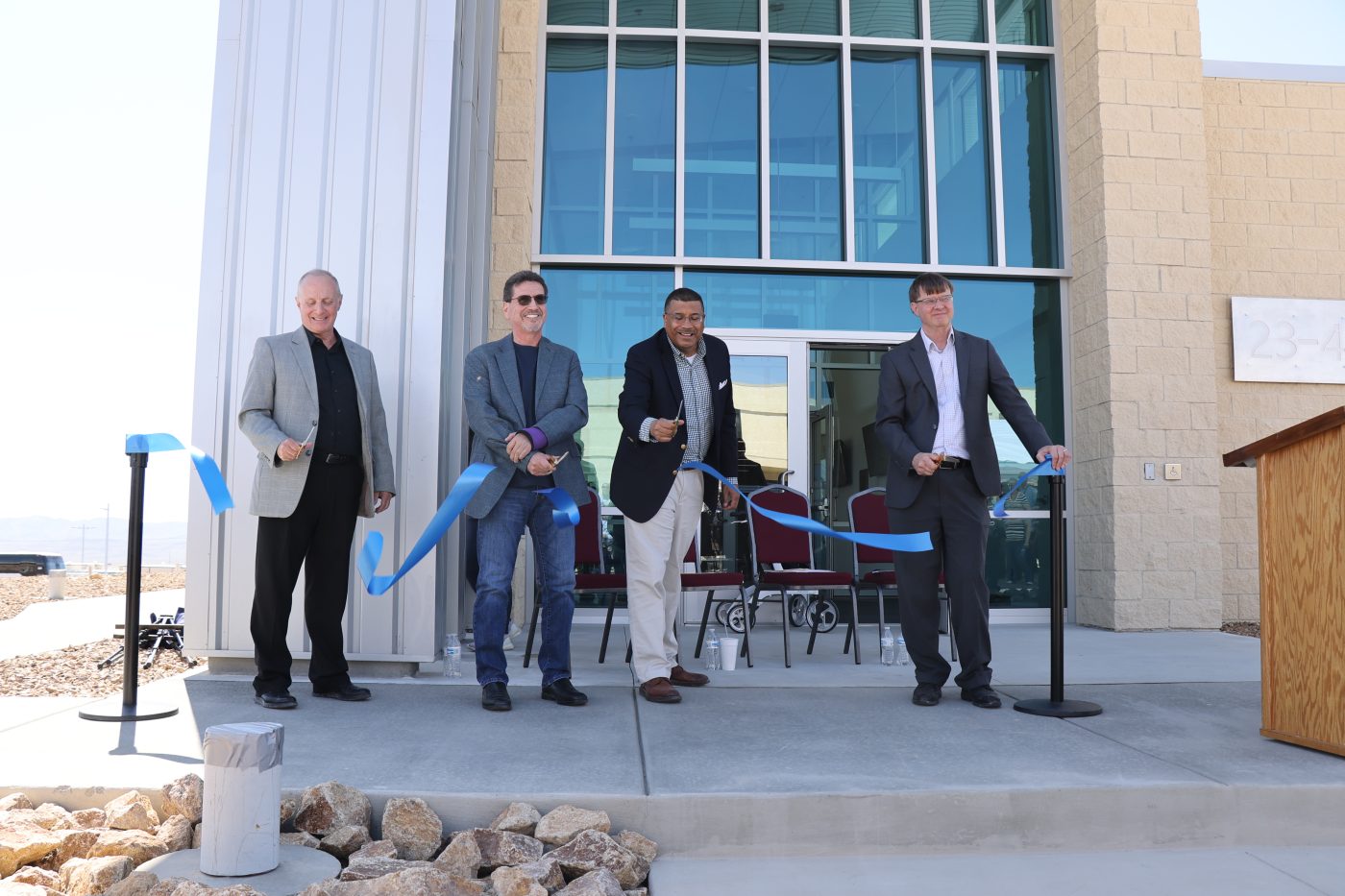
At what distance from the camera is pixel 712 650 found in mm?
4656

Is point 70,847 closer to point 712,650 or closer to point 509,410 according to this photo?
point 509,410

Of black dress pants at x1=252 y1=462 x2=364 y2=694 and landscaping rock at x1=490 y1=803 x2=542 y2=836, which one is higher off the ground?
black dress pants at x1=252 y1=462 x2=364 y2=694

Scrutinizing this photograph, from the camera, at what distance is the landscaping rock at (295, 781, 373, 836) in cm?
242

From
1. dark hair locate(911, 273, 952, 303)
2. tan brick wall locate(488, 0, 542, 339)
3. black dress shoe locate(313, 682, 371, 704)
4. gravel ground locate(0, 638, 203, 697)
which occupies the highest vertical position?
tan brick wall locate(488, 0, 542, 339)

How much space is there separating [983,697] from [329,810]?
2.38 metres

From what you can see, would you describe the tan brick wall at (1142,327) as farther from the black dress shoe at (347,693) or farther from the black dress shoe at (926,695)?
the black dress shoe at (347,693)

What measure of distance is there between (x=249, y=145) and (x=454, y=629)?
2.40m

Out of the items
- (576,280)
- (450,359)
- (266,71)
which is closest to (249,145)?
(266,71)

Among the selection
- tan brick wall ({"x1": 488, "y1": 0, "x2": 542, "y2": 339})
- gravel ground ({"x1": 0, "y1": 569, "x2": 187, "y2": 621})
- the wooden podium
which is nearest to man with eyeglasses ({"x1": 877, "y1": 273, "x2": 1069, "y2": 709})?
the wooden podium

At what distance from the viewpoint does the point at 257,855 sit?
2.21 m

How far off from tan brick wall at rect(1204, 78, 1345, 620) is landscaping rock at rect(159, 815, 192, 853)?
23.0 feet

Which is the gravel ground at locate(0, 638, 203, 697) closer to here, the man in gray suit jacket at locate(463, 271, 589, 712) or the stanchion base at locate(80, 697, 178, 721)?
the stanchion base at locate(80, 697, 178, 721)

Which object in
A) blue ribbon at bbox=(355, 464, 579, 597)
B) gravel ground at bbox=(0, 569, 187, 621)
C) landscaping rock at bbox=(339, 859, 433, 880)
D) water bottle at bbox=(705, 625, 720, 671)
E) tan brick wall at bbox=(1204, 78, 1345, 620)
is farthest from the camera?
gravel ground at bbox=(0, 569, 187, 621)

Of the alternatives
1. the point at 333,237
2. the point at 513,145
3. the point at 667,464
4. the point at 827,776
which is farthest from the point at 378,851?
the point at 513,145
